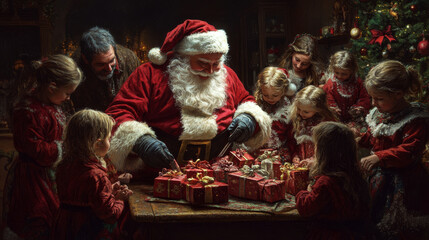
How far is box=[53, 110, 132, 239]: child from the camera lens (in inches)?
81.0

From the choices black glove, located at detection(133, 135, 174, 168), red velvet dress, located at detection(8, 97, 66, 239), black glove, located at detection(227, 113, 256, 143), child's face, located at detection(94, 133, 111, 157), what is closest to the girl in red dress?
black glove, located at detection(227, 113, 256, 143)

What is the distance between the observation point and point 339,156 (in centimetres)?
210

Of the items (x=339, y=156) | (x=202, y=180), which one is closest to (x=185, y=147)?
(x=202, y=180)

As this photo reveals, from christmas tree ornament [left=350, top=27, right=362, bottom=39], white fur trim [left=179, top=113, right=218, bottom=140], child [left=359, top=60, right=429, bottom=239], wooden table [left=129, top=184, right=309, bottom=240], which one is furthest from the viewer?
christmas tree ornament [left=350, top=27, right=362, bottom=39]

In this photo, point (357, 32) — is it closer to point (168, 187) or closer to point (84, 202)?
point (168, 187)

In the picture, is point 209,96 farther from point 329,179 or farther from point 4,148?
point 4,148

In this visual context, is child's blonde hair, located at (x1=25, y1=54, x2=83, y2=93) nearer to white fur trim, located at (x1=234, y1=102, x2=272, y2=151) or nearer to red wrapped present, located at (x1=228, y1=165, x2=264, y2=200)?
red wrapped present, located at (x1=228, y1=165, x2=264, y2=200)

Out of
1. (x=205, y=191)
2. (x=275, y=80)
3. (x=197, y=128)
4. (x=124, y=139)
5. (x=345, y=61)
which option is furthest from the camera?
(x=345, y=61)

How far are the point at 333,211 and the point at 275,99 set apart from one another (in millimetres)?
1371

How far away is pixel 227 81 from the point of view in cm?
320

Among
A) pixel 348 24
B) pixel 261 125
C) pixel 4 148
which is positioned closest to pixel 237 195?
pixel 261 125

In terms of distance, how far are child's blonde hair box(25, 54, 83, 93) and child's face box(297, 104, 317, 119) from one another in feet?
5.02

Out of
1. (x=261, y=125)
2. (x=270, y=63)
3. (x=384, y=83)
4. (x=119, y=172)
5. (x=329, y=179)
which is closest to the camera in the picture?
(x=329, y=179)

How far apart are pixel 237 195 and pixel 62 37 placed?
10.5 ft
